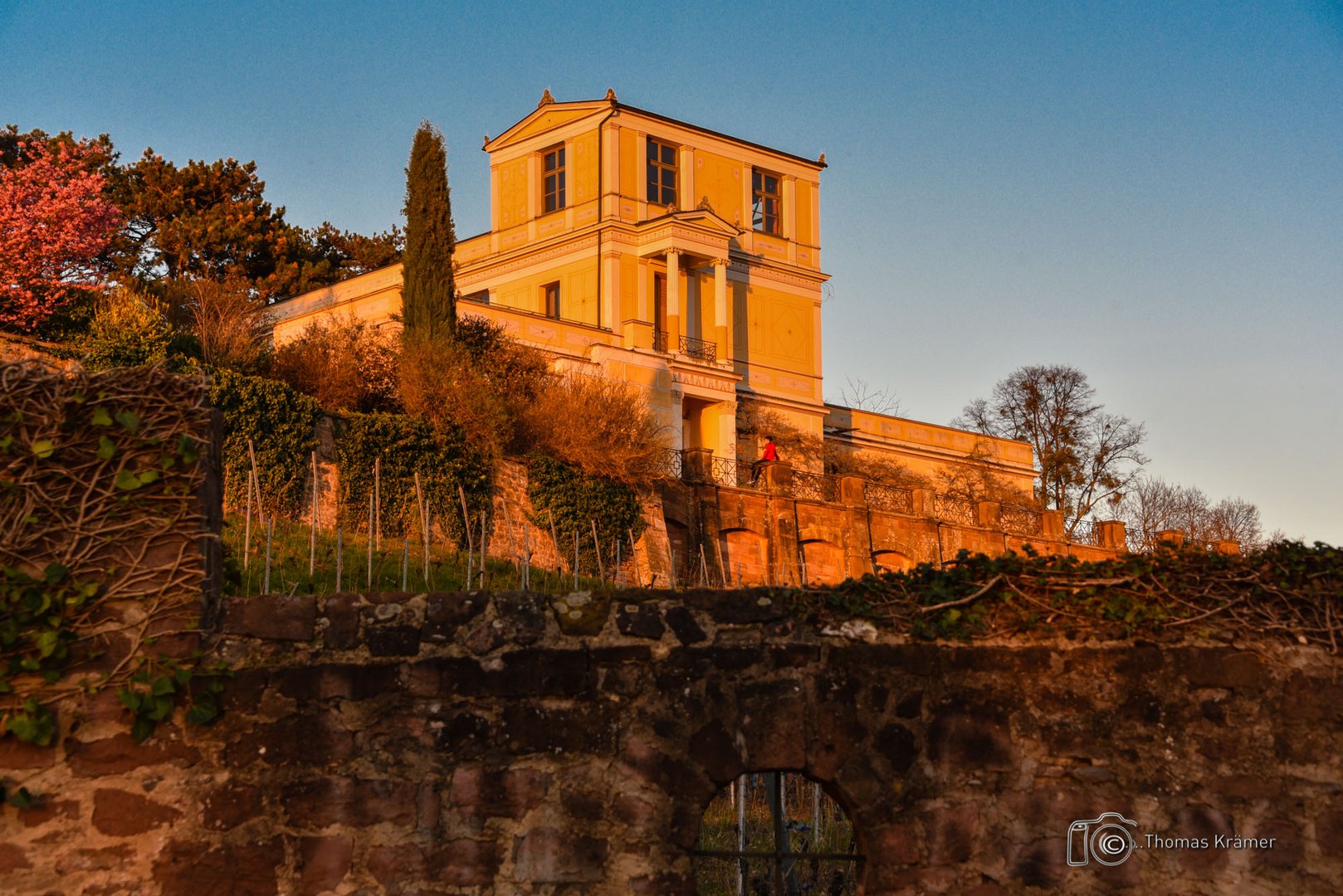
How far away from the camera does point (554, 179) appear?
125 feet

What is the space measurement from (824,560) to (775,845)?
26.1 m

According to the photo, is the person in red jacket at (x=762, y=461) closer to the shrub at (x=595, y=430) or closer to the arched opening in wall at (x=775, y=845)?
the shrub at (x=595, y=430)

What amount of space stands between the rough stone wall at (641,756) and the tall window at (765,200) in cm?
3507

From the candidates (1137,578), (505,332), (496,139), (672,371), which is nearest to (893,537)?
(672,371)

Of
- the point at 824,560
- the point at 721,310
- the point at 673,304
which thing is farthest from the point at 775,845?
the point at 721,310

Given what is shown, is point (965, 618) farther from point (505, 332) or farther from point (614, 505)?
point (505, 332)

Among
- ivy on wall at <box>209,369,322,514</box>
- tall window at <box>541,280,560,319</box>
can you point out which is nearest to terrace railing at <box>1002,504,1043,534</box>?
tall window at <box>541,280,560,319</box>

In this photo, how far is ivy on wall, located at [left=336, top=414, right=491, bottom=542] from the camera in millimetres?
20750

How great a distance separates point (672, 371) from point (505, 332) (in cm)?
623

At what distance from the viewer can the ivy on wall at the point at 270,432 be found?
19.2 meters

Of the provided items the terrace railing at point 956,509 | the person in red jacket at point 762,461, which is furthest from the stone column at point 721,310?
the terrace railing at point 956,509

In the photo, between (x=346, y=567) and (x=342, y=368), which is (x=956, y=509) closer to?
(x=342, y=368)

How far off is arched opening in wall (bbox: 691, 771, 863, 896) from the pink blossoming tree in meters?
12.5

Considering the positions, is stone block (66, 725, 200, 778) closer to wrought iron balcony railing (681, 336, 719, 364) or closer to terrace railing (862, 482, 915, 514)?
terrace railing (862, 482, 915, 514)
